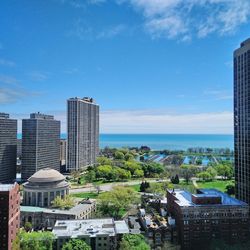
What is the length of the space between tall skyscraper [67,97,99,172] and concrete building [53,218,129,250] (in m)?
71.5

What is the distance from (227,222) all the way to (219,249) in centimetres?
648

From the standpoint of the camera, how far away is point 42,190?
5950 cm

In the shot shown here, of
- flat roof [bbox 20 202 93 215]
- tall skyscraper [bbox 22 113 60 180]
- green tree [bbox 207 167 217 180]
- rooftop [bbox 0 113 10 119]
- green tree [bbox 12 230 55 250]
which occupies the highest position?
rooftop [bbox 0 113 10 119]

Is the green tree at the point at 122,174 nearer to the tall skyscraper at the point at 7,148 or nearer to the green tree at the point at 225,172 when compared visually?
the green tree at the point at 225,172

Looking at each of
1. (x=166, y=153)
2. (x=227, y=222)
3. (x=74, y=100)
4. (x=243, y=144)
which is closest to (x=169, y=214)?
(x=227, y=222)

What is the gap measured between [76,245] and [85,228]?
19.5 ft

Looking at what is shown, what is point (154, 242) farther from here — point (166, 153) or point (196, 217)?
point (166, 153)

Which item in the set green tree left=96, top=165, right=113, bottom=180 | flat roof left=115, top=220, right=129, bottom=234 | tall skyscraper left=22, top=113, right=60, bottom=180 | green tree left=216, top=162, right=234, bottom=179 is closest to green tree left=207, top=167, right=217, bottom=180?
green tree left=216, top=162, right=234, bottom=179

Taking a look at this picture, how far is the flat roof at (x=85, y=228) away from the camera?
3784cm

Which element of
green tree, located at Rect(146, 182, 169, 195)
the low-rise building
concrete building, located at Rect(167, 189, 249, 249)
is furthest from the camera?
green tree, located at Rect(146, 182, 169, 195)

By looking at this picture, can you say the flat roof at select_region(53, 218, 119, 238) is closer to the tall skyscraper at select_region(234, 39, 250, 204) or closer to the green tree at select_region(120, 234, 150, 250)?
the green tree at select_region(120, 234, 150, 250)

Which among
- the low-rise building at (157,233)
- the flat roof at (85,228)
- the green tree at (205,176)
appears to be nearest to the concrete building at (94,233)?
the flat roof at (85,228)

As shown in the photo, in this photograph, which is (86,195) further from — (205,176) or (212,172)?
(212,172)

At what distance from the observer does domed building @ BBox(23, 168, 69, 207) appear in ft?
196
